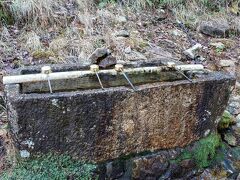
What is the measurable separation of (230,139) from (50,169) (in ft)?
5.98

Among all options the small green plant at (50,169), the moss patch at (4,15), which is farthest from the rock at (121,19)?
the small green plant at (50,169)

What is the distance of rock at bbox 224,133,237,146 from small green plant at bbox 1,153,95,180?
1.47 metres

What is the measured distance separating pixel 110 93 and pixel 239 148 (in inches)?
63.6

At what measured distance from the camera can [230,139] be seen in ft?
11.0

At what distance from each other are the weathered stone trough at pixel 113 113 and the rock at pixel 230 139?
0.38 metres

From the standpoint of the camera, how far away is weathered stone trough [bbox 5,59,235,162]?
7.30 feet

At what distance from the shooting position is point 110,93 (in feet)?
7.80

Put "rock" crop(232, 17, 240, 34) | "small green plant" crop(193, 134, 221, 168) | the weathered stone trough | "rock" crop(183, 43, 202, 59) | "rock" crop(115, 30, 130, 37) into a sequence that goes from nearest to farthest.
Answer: the weathered stone trough < "small green plant" crop(193, 134, 221, 168) < "rock" crop(115, 30, 130, 37) < "rock" crop(183, 43, 202, 59) < "rock" crop(232, 17, 240, 34)

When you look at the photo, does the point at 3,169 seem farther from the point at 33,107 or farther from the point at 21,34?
the point at 21,34

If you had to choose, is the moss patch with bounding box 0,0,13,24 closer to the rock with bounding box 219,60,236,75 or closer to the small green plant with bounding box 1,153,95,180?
the small green plant with bounding box 1,153,95,180

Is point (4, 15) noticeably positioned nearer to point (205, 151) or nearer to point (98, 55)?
point (98, 55)

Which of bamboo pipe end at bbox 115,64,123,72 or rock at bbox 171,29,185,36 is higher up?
bamboo pipe end at bbox 115,64,123,72

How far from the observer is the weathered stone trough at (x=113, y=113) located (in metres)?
2.22

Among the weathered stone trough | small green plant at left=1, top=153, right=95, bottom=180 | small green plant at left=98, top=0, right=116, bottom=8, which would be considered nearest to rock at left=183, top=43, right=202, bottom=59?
small green plant at left=98, top=0, right=116, bottom=8
